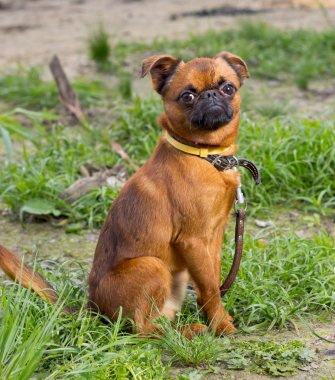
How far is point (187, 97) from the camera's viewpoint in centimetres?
385

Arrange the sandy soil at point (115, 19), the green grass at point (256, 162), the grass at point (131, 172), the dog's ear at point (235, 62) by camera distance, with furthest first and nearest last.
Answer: the sandy soil at point (115, 19) → the green grass at point (256, 162) → the dog's ear at point (235, 62) → the grass at point (131, 172)

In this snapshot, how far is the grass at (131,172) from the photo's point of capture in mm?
3484

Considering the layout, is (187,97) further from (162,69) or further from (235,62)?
(235,62)

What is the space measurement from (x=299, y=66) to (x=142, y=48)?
6.00 ft

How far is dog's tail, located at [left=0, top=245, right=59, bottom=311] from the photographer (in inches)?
147

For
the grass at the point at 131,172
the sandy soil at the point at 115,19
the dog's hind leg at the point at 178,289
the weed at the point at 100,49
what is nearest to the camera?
the grass at the point at 131,172

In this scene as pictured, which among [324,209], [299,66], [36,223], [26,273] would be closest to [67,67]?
[299,66]

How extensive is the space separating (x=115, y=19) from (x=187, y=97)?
22.3 feet

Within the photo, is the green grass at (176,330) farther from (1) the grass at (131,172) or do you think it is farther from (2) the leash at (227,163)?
(2) the leash at (227,163)

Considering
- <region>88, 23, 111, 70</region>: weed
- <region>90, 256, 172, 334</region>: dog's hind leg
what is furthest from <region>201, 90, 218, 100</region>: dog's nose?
<region>88, 23, 111, 70</region>: weed

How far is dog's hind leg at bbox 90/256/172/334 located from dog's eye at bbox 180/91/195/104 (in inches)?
30.2

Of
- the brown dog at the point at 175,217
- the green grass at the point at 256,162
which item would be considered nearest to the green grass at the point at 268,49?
the green grass at the point at 256,162

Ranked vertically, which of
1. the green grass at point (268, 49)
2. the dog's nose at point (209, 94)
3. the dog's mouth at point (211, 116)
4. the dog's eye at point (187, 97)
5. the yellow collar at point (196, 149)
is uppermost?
the dog's nose at point (209, 94)

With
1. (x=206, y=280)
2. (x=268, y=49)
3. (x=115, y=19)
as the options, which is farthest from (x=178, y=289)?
(x=115, y=19)
